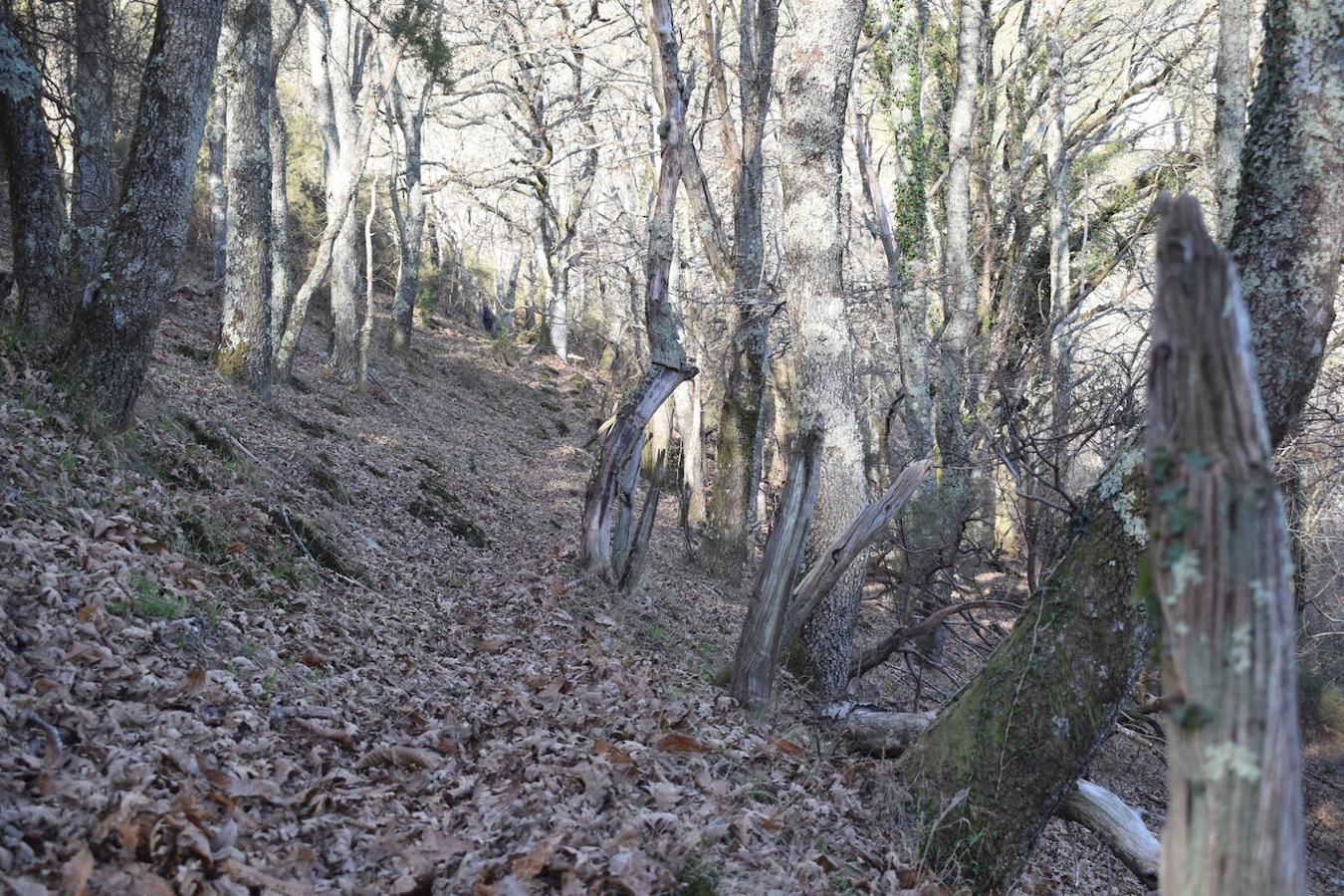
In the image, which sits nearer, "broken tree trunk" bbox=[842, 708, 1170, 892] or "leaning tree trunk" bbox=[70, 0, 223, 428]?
"broken tree trunk" bbox=[842, 708, 1170, 892]

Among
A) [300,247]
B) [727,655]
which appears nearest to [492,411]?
[300,247]

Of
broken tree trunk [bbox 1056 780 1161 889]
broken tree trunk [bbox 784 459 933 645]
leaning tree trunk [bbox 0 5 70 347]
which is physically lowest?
broken tree trunk [bbox 1056 780 1161 889]

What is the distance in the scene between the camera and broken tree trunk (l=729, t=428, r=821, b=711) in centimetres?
649

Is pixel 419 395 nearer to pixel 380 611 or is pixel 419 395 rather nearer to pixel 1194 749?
pixel 380 611

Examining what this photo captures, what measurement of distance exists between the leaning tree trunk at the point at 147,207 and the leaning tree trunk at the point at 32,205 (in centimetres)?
52

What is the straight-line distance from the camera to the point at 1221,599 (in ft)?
6.25

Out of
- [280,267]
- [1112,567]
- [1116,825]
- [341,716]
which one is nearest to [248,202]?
[280,267]

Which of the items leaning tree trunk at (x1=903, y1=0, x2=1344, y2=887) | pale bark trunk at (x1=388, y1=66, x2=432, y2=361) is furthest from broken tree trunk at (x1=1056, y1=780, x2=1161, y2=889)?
pale bark trunk at (x1=388, y1=66, x2=432, y2=361)

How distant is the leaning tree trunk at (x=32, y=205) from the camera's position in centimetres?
689

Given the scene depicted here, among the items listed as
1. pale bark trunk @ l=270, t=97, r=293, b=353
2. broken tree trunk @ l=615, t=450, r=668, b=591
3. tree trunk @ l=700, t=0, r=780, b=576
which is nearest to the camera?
broken tree trunk @ l=615, t=450, r=668, b=591

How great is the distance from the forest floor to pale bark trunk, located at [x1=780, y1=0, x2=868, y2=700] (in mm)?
1624

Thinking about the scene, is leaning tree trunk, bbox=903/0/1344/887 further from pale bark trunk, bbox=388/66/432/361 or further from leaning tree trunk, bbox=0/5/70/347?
pale bark trunk, bbox=388/66/432/361

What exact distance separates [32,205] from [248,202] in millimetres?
4790

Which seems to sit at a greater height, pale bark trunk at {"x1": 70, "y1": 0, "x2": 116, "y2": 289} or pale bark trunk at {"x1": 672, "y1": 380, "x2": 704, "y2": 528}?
pale bark trunk at {"x1": 70, "y1": 0, "x2": 116, "y2": 289}
